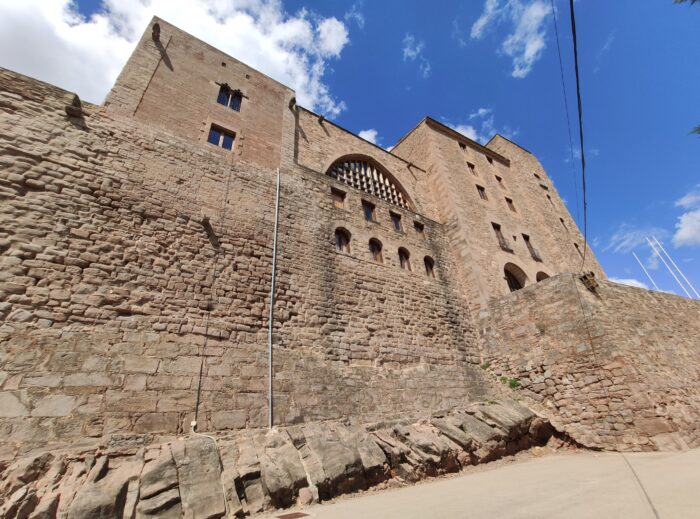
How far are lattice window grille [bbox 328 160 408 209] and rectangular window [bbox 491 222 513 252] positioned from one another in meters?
4.30

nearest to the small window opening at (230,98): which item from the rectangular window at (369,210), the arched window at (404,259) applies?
the rectangular window at (369,210)

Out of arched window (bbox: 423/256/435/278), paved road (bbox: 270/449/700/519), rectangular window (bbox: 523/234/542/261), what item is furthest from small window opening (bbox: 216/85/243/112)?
rectangular window (bbox: 523/234/542/261)

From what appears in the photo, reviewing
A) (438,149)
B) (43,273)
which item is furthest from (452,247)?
(43,273)

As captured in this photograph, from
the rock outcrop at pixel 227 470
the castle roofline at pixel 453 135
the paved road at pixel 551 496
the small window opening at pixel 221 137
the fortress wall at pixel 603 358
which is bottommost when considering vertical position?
the paved road at pixel 551 496

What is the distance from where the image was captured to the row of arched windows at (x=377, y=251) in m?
9.56

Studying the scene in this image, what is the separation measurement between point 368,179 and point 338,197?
411 cm

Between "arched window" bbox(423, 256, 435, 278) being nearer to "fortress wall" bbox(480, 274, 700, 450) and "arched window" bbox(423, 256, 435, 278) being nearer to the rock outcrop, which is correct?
"fortress wall" bbox(480, 274, 700, 450)

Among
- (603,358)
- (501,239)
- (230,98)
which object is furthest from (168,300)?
(501,239)

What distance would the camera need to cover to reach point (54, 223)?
544cm

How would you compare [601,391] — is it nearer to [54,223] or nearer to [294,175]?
[294,175]

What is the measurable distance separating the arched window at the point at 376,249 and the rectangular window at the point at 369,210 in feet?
3.09

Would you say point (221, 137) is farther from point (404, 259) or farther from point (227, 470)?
point (227, 470)

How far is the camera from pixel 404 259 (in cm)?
1090

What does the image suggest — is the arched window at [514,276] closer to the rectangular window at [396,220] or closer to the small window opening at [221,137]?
the rectangular window at [396,220]
